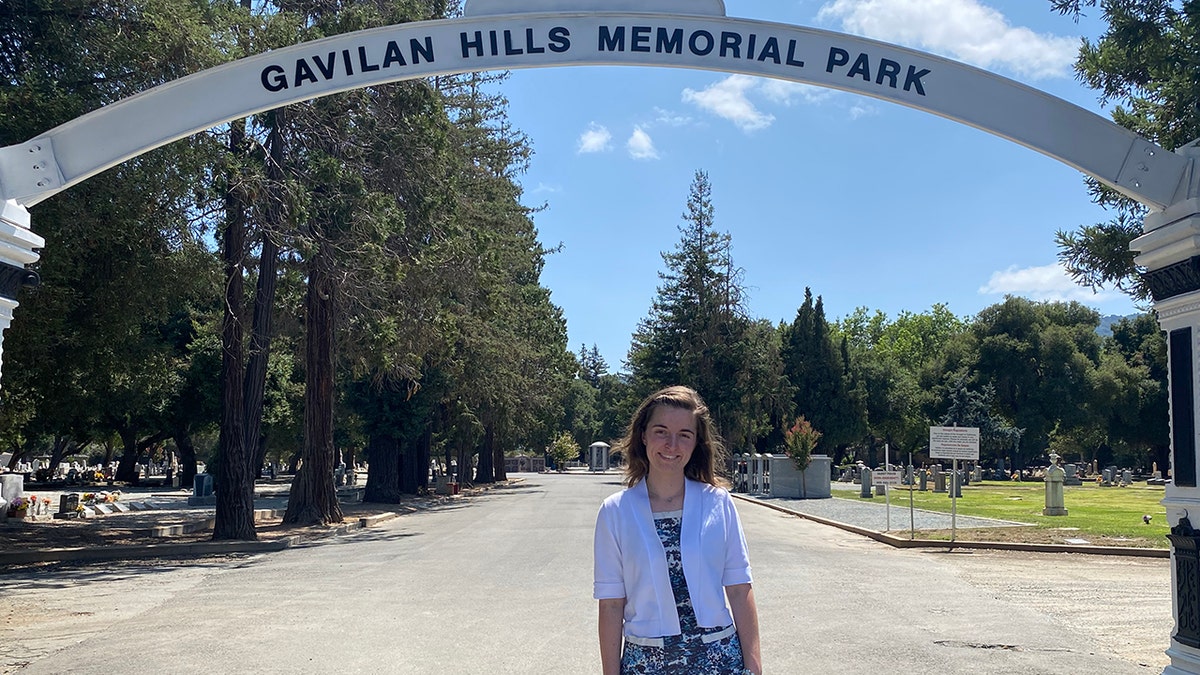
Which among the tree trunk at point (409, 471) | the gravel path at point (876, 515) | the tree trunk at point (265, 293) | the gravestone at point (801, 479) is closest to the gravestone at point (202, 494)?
the tree trunk at point (409, 471)

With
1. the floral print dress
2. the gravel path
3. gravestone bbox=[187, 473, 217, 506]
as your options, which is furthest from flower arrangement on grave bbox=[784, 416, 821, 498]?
the floral print dress

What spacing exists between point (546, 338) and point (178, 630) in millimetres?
47017

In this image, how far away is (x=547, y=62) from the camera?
7.54 metres

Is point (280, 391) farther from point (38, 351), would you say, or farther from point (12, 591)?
point (12, 591)

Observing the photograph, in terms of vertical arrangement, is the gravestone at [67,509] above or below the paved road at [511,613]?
below

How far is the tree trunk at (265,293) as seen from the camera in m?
18.4

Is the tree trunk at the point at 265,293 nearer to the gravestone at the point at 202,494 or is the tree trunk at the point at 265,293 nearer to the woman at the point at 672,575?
the woman at the point at 672,575

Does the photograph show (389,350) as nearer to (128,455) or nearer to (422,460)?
(422,460)

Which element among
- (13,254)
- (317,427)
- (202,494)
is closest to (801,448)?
(317,427)

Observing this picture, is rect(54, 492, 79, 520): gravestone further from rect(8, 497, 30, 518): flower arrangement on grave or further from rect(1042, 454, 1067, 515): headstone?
rect(1042, 454, 1067, 515): headstone

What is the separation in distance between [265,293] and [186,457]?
37.8m

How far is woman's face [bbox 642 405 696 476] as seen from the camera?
133 inches

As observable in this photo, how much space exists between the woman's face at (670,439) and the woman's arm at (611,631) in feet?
1.56

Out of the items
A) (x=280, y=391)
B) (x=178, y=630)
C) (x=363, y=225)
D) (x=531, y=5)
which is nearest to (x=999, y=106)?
(x=531, y=5)
